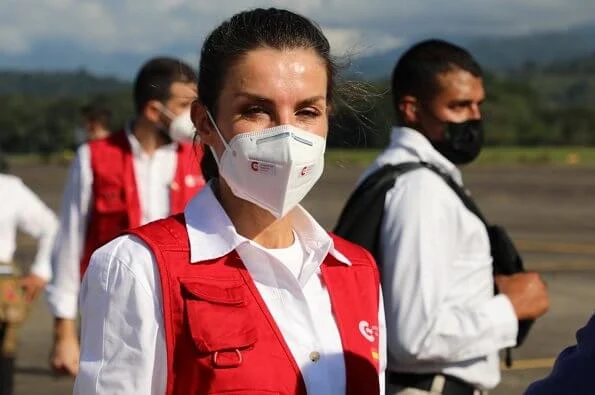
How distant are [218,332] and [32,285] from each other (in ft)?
14.4

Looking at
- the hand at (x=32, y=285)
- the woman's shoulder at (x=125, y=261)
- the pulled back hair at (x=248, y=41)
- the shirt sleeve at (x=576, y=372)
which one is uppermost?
the pulled back hair at (x=248, y=41)

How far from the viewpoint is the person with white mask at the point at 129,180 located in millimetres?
5719

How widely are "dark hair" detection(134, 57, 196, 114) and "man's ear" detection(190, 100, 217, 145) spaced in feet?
9.38

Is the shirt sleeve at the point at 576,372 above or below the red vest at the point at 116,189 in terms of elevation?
above

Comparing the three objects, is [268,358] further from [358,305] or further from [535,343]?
[535,343]

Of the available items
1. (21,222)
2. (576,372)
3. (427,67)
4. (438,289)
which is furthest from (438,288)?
(21,222)

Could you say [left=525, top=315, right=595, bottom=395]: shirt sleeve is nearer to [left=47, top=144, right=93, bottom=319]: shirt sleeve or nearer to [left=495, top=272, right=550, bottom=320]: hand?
[left=495, top=272, right=550, bottom=320]: hand

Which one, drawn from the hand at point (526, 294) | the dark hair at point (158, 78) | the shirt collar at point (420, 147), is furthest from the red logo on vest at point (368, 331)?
the dark hair at point (158, 78)

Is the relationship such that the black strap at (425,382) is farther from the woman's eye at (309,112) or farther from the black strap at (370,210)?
the woman's eye at (309,112)

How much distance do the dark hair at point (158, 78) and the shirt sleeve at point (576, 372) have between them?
4009 millimetres

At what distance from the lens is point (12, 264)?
6.65 metres

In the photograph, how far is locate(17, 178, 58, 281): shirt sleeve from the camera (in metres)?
6.78

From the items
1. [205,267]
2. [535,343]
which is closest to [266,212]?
[205,267]

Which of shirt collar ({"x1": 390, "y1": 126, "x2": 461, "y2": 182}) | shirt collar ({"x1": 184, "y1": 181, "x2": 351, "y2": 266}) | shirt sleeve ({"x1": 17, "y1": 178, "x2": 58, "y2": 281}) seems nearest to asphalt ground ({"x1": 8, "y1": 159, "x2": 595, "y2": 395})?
shirt collar ({"x1": 390, "y1": 126, "x2": 461, "y2": 182})
